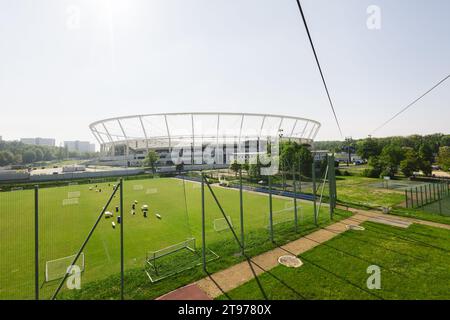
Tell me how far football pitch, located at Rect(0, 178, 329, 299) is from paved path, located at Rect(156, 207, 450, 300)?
1482 mm

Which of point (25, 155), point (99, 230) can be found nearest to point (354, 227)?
point (99, 230)

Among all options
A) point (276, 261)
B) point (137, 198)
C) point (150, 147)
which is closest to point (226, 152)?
point (150, 147)

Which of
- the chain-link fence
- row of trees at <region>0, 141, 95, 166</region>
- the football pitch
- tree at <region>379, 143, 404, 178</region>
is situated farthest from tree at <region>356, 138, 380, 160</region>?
row of trees at <region>0, 141, 95, 166</region>

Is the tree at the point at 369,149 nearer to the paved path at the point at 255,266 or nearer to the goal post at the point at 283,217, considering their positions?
the paved path at the point at 255,266

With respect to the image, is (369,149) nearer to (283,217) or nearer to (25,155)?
(283,217)

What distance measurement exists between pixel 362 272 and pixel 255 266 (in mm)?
2922

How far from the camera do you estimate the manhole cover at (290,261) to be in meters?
6.64

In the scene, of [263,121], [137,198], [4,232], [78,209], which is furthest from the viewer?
[263,121]

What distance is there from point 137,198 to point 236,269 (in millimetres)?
13657

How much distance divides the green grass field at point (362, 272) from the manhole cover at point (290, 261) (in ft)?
0.68

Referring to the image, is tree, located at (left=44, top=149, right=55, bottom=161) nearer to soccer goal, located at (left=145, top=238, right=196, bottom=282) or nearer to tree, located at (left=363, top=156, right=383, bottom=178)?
soccer goal, located at (left=145, top=238, right=196, bottom=282)

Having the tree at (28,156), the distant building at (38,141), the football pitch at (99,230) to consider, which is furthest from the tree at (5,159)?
the distant building at (38,141)
